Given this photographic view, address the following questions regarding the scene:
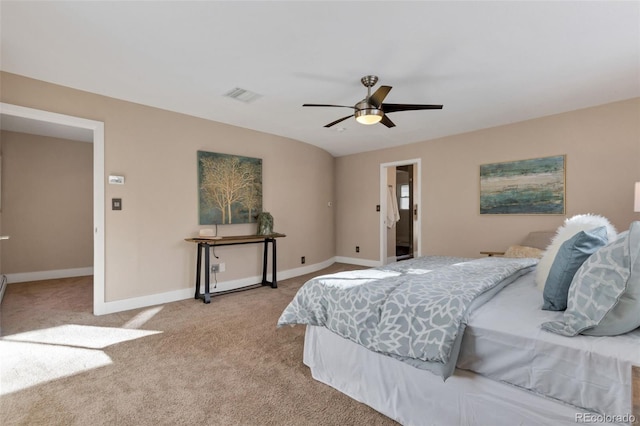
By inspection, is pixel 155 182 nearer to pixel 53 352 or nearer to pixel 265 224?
pixel 265 224

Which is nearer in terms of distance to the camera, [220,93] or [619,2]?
[619,2]

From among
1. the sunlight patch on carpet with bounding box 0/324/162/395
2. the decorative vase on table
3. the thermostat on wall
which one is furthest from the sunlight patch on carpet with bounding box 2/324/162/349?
the decorative vase on table

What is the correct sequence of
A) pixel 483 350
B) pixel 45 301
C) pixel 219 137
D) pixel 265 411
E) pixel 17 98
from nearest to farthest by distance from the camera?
pixel 483 350
pixel 265 411
pixel 17 98
pixel 45 301
pixel 219 137

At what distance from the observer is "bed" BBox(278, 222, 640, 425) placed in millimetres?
1189

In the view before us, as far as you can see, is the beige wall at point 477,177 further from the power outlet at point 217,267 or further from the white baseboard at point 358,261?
the power outlet at point 217,267

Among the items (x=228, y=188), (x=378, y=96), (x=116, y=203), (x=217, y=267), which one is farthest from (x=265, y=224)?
(x=378, y=96)

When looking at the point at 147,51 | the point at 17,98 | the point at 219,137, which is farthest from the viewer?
the point at 219,137

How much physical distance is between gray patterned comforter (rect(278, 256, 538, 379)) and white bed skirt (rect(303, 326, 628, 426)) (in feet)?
0.53

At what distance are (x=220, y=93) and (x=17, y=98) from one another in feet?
6.04

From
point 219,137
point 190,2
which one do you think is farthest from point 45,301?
point 190,2

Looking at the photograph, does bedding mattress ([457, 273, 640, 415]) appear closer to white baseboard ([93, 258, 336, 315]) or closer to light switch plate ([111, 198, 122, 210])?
white baseboard ([93, 258, 336, 315])

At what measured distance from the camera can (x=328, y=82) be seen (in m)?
3.10

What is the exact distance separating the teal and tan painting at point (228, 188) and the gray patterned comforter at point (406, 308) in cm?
258

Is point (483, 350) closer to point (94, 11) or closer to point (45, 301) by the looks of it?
point (94, 11)
